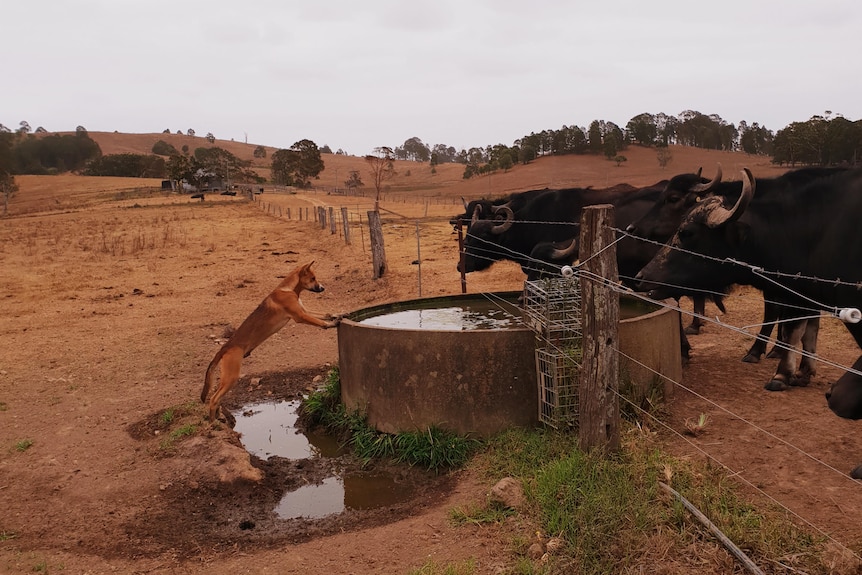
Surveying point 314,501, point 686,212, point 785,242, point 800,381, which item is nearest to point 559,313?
point 785,242

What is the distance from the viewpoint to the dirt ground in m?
4.22

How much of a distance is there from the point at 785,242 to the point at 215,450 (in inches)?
205

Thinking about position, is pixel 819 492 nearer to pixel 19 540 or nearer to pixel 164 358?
pixel 19 540

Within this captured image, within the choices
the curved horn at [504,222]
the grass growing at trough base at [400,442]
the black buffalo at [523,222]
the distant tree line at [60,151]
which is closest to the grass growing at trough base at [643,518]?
the grass growing at trough base at [400,442]

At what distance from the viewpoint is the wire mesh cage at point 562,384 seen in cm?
524

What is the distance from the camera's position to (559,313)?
18.8 ft

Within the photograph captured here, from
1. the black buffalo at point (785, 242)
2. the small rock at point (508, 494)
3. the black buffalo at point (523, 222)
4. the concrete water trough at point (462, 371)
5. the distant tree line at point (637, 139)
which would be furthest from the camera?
the distant tree line at point (637, 139)

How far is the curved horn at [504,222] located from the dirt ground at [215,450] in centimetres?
261

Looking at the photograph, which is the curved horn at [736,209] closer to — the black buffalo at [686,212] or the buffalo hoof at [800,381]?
the black buffalo at [686,212]

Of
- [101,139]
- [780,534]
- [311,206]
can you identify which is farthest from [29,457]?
[101,139]

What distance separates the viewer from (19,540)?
459 centimetres

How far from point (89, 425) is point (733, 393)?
6.46 metres

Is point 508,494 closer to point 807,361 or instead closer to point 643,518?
point 643,518

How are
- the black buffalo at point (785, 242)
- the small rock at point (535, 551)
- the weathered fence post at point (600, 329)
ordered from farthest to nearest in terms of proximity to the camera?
the black buffalo at point (785, 242) → the weathered fence post at point (600, 329) → the small rock at point (535, 551)
